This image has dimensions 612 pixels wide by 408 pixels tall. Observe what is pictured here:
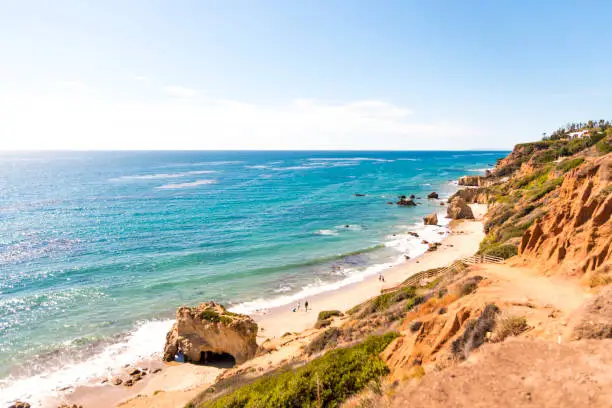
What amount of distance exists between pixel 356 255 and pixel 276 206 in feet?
Result: 102

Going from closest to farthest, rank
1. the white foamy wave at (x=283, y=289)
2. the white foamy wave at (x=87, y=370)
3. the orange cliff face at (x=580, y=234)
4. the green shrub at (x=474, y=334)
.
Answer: the green shrub at (x=474, y=334) < the orange cliff face at (x=580, y=234) < the white foamy wave at (x=87, y=370) < the white foamy wave at (x=283, y=289)

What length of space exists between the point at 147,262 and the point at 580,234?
4265 centimetres

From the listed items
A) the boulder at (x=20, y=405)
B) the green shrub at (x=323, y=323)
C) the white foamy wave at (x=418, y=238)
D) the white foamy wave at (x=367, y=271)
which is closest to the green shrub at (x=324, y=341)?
the green shrub at (x=323, y=323)

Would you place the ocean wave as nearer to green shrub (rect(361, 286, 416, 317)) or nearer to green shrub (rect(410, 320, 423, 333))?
green shrub (rect(361, 286, 416, 317))

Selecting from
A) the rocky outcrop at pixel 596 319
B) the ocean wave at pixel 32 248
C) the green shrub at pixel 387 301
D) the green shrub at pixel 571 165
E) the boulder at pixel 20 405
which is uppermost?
the green shrub at pixel 571 165

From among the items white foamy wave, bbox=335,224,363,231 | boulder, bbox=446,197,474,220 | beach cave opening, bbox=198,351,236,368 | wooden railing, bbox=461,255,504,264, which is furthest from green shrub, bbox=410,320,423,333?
boulder, bbox=446,197,474,220

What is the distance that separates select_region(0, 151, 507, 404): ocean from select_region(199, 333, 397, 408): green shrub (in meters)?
16.0

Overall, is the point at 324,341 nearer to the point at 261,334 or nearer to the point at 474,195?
the point at 261,334

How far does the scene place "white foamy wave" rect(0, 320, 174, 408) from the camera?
20734 millimetres

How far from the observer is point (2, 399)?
66.3ft

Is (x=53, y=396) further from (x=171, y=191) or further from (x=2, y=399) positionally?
(x=171, y=191)

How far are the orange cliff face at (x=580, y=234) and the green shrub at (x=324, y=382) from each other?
909 cm

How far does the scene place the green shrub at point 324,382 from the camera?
11.4 m

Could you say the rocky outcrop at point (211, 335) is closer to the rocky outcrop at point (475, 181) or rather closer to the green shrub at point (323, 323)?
the green shrub at point (323, 323)
